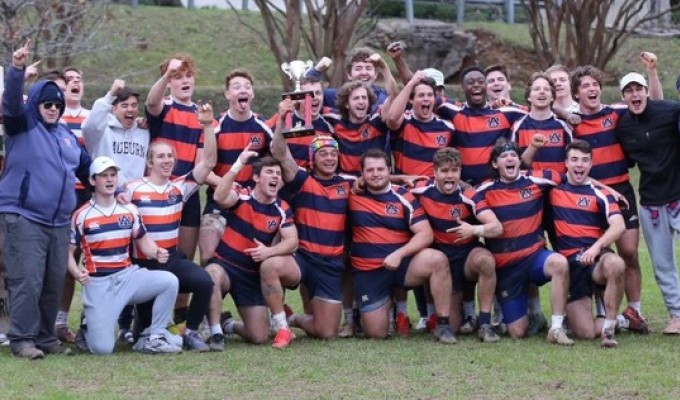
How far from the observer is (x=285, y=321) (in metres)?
9.75

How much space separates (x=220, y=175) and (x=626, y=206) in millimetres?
3192

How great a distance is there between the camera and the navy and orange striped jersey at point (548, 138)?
33.6ft

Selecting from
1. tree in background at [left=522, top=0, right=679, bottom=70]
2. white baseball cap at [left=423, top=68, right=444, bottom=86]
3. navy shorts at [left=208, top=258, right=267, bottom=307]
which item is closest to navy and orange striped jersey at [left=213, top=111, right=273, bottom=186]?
navy shorts at [left=208, top=258, right=267, bottom=307]

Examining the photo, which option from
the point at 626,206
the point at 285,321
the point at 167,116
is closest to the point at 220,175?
the point at 167,116

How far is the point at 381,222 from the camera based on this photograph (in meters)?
10.1

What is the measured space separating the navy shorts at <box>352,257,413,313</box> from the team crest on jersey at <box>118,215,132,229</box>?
6.28 feet

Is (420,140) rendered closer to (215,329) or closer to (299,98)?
(299,98)

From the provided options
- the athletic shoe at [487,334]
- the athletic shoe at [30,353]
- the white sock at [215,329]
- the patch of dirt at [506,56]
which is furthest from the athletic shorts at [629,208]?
the patch of dirt at [506,56]

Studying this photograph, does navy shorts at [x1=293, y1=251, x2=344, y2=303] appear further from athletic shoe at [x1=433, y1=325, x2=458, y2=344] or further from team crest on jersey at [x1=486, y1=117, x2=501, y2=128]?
team crest on jersey at [x1=486, y1=117, x2=501, y2=128]

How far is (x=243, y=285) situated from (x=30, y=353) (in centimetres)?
176

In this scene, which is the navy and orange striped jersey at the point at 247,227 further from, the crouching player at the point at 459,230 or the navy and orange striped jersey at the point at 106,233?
the crouching player at the point at 459,230

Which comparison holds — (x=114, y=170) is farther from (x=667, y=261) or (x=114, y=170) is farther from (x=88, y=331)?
(x=667, y=261)

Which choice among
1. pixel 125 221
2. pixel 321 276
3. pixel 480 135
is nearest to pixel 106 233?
pixel 125 221

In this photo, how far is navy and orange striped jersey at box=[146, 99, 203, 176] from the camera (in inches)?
395
